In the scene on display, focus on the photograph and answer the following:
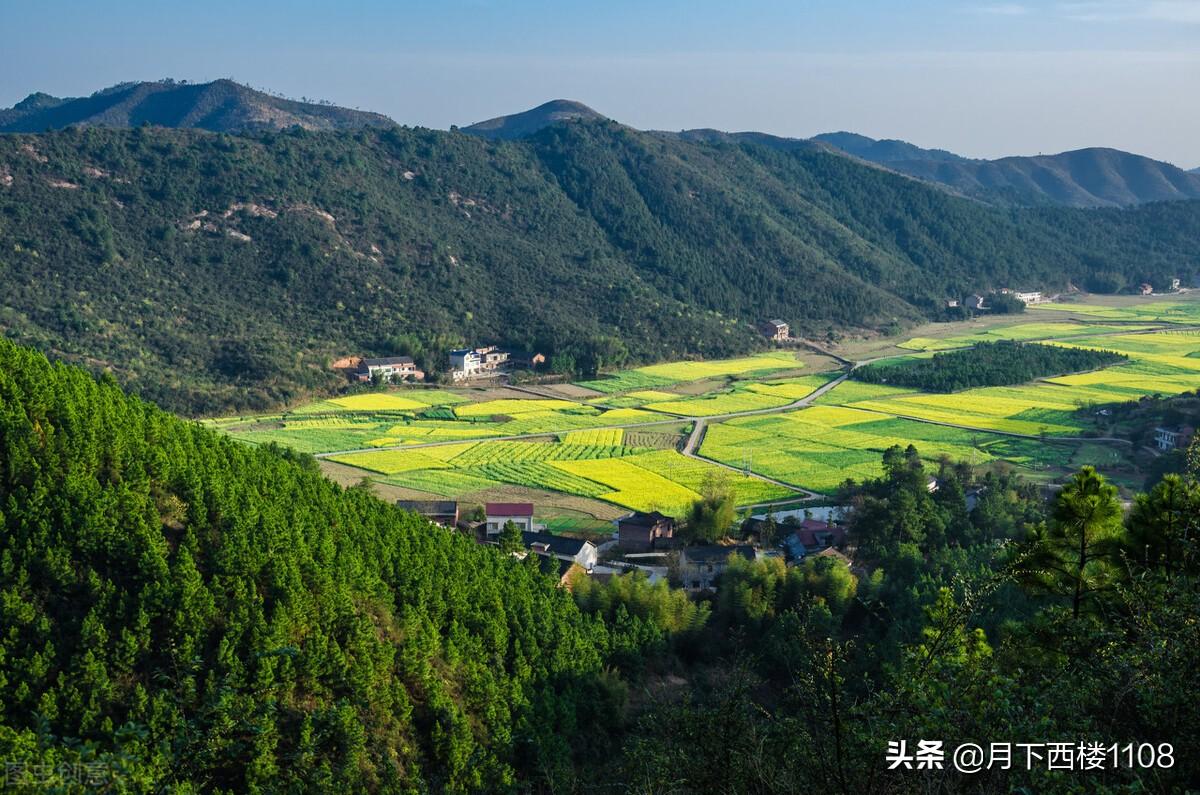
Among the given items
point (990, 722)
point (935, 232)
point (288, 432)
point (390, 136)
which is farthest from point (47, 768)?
point (935, 232)

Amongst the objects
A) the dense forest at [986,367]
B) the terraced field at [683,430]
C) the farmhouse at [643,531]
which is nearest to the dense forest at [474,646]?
the farmhouse at [643,531]

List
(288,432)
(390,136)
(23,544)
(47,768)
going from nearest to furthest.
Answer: (47,768) < (23,544) < (288,432) < (390,136)

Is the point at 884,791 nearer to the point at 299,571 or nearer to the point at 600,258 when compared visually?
the point at 299,571

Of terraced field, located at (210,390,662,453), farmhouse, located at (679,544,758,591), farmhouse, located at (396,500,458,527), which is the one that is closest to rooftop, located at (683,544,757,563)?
farmhouse, located at (679,544,758,591)

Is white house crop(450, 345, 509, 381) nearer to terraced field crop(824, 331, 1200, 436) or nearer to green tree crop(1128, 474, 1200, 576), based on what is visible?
terraced field crop(824, 331, 1200, 436)

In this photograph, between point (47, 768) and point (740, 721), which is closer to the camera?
point (47, 768)

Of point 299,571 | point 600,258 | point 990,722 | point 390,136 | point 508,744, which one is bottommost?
point 508,744

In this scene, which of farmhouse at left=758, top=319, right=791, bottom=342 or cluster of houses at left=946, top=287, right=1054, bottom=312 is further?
cluster of houses at left=946, top=287, right=1054, bottom=312
